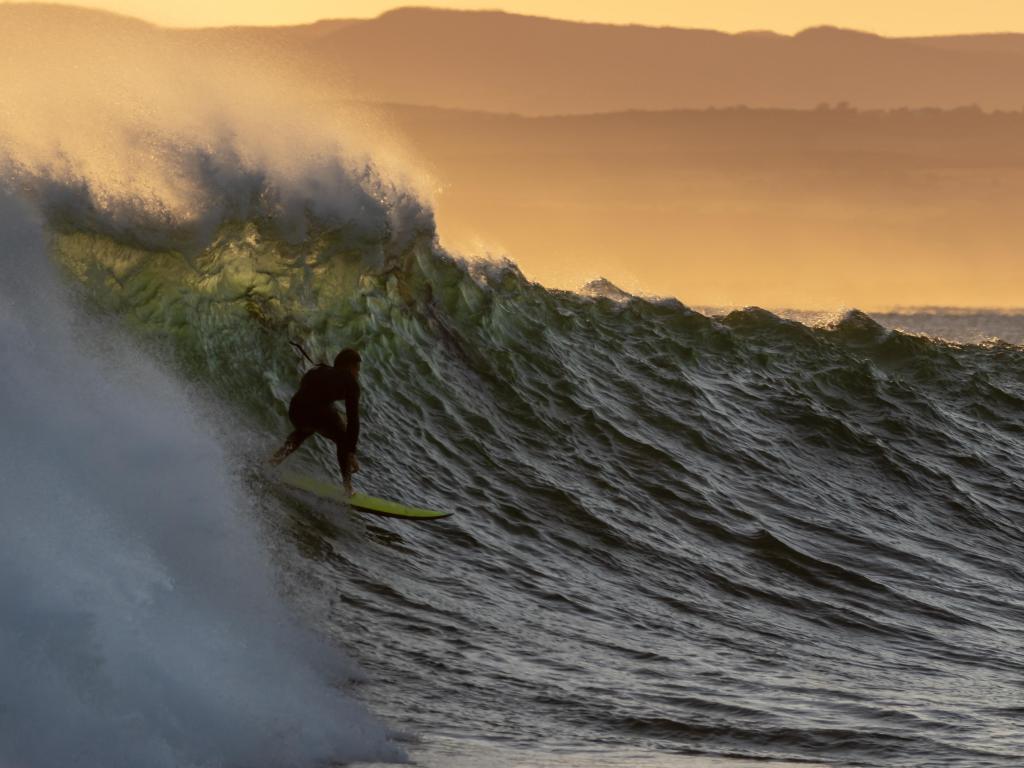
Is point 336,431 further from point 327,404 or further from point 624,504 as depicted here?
point 624,504

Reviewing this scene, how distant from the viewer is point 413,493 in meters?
12.6

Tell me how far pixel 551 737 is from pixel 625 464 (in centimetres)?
Result: 708

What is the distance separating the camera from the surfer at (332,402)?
1080 centimetres

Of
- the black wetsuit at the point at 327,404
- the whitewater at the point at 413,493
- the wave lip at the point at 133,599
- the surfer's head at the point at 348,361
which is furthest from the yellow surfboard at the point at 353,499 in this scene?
the wave lip at the point at 133,599

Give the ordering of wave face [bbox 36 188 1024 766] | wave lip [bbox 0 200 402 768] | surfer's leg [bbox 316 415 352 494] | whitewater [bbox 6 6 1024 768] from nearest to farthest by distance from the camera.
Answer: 1. wave lip [bbox 0 200 402 768]
2. whitewater [bbox 6 6 1024 768]
3. wave face [bbox 36 188 1024 766]
4. surfer's leg [bbox 316 415 352 494]

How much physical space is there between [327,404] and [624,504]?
393 centimetres

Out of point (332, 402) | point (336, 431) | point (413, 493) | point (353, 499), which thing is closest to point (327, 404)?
point (332, 402)

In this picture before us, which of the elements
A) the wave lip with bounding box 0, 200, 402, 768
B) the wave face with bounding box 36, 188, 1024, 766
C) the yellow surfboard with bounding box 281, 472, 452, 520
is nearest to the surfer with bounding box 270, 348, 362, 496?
the yellow surfboard with bounding box 281, 472, 452, 520

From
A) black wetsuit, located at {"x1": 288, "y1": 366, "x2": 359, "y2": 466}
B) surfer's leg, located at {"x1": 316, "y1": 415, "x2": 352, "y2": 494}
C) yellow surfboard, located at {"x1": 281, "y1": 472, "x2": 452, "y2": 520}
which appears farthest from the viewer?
yellow surfboard, located at {"x1": 281, "y1": 472, "x2": 452, "y2": 520}

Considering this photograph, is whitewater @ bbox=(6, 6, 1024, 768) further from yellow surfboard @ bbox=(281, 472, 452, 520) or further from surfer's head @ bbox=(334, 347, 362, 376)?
surfer's head @ bbox=(334, 347, 362, 376)

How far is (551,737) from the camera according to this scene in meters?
7.98

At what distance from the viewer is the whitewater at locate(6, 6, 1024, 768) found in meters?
7.34

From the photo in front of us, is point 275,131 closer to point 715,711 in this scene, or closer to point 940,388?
point 715,711

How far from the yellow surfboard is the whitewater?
0.11 metres
